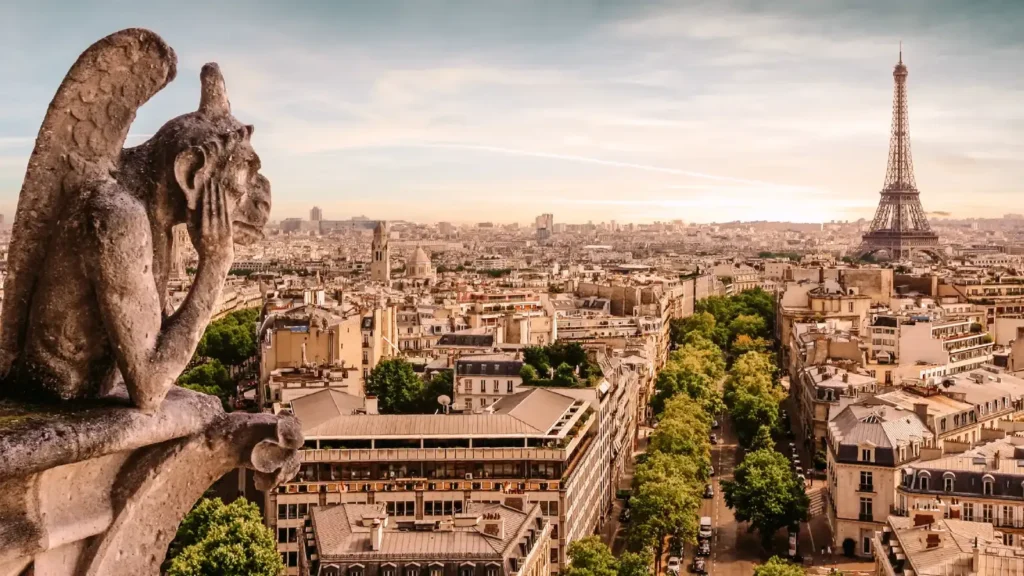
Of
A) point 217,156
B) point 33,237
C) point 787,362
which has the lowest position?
point 787,362

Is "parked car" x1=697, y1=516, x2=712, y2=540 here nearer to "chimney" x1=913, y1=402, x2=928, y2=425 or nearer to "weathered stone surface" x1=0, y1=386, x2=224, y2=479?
"chimney" x1=913, y1=402, x2=928, y2=425

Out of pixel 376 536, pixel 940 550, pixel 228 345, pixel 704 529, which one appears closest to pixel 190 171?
pixel 376 536

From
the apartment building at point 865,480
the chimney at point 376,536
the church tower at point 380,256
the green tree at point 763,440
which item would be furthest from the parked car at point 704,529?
the church tower at point 380,256

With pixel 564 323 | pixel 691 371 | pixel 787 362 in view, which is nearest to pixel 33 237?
pixel 691 371

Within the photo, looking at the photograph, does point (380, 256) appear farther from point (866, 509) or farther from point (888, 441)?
point (866, 509)

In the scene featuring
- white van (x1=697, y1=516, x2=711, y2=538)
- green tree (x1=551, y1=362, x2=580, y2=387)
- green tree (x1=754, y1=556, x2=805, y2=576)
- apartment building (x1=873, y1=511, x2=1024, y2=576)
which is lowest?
white van (x1=697, y1=516, x2=711, y2=538)

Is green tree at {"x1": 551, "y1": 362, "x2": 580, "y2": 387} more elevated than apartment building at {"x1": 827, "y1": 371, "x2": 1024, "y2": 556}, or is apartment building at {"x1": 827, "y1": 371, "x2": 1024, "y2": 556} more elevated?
green tree at {"x1": 551, "y1": 362, "x2": 580, "y2": 387}

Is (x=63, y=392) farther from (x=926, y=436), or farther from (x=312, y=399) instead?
(x=926, y=436)

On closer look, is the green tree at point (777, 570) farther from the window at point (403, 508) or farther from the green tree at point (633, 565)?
the window at point (403, 508)


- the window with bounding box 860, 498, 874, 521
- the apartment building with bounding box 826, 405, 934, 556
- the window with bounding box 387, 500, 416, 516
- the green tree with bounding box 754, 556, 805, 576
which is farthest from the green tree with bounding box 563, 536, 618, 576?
the window with bounding box 860, 498, 874, 521
